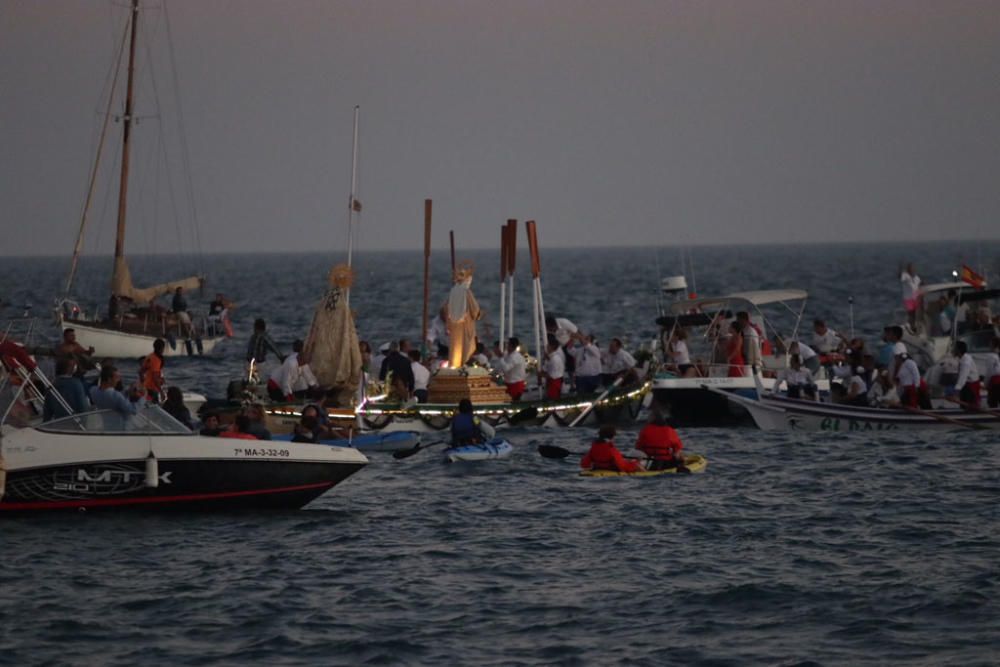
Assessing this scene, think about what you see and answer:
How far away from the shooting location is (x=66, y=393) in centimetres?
2225

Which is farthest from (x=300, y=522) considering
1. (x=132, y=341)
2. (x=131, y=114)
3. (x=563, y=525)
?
(x=131, y=114)

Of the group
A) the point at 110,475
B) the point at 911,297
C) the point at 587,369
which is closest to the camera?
the point at 110,475

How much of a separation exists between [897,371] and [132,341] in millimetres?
31797

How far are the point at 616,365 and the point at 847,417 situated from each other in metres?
5.10

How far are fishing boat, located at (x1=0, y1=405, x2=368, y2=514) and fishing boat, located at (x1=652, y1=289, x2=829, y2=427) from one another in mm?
12957

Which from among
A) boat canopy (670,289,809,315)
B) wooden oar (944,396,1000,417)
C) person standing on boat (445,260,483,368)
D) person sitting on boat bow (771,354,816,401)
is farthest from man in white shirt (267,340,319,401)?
wooden oar (944,396,1000,417)

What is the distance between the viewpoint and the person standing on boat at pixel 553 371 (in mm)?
32781

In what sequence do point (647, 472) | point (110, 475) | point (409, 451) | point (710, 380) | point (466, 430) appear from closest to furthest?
point (110, 475)
point (647, 472)
point (409, 451)
point (466, 430)
point (710, 380)

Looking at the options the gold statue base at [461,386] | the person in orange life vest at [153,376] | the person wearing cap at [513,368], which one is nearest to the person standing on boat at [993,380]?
the person wearing cap at [513,368]

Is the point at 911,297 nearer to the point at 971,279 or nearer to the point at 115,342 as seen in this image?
the point at 971,279

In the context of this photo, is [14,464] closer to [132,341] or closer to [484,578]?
[484,578]

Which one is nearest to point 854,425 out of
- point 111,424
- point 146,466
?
point 146,466

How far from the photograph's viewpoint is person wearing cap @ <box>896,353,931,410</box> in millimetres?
30859

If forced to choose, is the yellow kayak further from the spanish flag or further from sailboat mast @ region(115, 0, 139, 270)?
sailboat mast @ region(115, 0, 139, 270)
